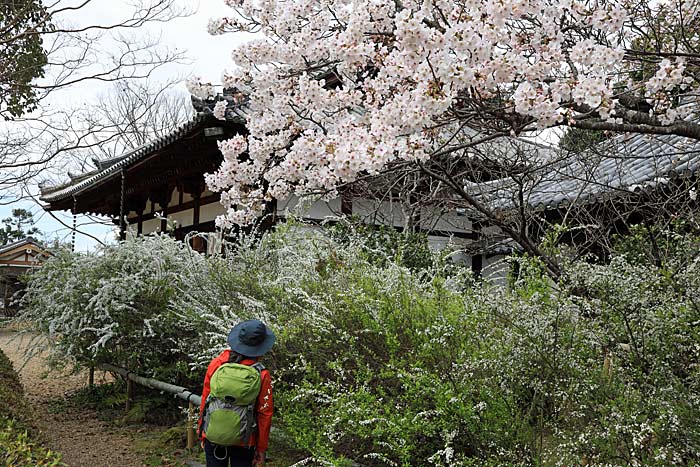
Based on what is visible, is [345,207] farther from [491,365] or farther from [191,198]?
[491,365]

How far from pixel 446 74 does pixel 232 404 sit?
83.2 inches

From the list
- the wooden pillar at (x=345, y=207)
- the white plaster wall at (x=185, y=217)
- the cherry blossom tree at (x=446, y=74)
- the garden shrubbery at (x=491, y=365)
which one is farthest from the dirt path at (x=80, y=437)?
the wooden pillar at (x=345, y=207)

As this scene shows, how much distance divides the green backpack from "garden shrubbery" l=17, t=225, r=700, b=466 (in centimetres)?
35

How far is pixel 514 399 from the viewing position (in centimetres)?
332

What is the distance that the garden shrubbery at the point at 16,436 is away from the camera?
11.3ft

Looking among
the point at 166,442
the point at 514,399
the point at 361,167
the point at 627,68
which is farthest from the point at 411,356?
the point at 166,442

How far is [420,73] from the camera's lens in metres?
3.05

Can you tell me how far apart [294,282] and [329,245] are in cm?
94

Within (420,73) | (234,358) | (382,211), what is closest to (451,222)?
(382,211)

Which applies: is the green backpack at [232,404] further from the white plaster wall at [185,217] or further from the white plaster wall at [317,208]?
the white plaster wall at [185,217]

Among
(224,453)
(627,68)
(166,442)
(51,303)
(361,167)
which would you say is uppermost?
(627,68)

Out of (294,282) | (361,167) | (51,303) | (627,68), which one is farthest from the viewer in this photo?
(51,303)

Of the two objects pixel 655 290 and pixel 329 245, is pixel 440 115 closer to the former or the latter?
pixel 655 290

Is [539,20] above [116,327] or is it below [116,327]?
above
